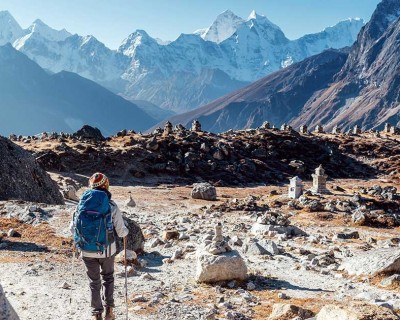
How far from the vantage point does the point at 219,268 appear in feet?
41.1

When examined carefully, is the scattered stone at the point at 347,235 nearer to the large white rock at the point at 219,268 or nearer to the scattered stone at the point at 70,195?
the large white rock at the point at 219,268

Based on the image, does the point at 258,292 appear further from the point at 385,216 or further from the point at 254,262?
the point at 385,216

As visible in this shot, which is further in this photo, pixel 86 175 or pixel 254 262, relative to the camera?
pixel 86 175

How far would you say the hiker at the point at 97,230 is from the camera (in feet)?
28.4

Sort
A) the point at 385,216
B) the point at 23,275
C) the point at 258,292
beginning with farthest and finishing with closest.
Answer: the point at 385,216, the point at 23,275, the point at 258,292

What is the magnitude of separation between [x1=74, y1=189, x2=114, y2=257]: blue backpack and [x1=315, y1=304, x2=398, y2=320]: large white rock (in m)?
4.15

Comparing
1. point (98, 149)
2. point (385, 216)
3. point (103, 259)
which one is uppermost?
point (98, 149)

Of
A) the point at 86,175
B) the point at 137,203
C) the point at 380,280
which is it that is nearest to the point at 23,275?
the point at 380,280

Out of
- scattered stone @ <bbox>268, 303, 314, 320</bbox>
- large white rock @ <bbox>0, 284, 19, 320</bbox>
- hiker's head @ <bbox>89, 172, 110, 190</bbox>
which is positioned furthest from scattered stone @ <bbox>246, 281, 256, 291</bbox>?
large white rock @ <bbox>0, 284, 19, 320</bbox>

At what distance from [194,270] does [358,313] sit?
699 centimetres

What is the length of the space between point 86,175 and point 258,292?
34.5 metres

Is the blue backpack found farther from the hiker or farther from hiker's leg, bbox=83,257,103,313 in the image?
hiker's leg, bbox=83,257,103,313

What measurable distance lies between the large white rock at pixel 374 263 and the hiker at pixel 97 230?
799 cm

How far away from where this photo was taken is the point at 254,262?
15.3 metres
